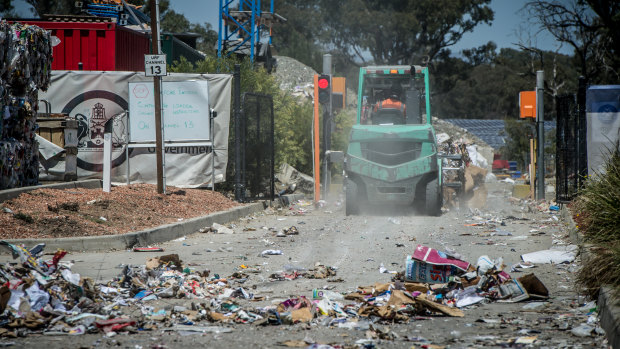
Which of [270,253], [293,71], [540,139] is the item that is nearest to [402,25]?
[293,71]

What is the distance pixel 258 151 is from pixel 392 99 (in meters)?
3.40

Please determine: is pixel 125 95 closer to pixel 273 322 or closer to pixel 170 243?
Result: pixel 170 243

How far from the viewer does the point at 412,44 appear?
186 ft

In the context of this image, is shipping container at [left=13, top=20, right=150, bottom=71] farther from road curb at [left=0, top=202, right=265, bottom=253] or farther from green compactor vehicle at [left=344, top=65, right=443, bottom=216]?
road curb at [left=0, top=202, right=265, bottom=253]

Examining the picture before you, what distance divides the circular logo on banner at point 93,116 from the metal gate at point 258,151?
8.77 feet

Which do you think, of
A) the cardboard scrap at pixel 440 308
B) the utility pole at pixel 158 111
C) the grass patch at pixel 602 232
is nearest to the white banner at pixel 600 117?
the grass patch at pixel 602 232

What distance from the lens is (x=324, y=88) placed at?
17344 millimetres

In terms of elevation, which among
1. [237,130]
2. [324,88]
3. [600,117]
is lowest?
[237,130]

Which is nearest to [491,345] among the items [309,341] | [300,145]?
[309,341]

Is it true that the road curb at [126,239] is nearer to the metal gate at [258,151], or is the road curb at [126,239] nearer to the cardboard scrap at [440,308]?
the metal gate at [258,151]

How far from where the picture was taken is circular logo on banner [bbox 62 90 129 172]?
602 inches

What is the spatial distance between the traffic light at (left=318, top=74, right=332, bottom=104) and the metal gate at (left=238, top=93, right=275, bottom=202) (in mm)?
1286

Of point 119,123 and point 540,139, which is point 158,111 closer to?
point 119,123

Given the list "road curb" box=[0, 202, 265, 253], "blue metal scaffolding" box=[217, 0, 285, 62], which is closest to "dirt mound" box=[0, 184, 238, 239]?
"road curb" box=[0, 202, 265, 253]
